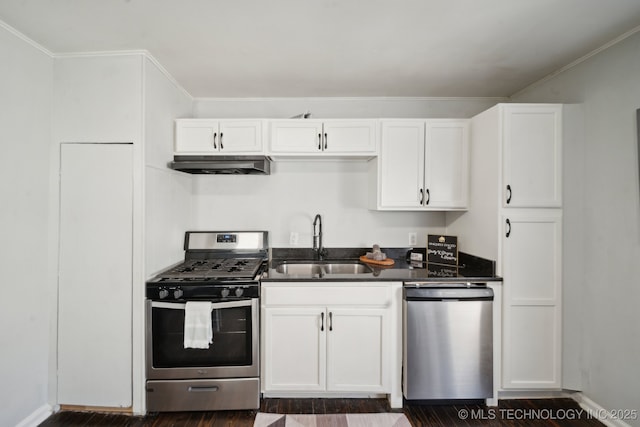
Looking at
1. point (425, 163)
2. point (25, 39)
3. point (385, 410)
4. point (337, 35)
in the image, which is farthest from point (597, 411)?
point (25, 39)

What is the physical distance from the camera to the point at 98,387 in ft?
6.93

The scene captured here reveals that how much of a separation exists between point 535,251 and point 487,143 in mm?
881

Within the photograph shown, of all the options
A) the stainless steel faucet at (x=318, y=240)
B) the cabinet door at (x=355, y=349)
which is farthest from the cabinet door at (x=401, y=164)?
the cabinet door at (x=355, y=349)

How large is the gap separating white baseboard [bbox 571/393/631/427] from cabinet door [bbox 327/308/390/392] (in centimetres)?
146

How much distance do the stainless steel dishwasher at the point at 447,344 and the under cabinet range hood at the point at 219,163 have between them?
62.9 inches

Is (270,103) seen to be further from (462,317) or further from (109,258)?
(462,317)

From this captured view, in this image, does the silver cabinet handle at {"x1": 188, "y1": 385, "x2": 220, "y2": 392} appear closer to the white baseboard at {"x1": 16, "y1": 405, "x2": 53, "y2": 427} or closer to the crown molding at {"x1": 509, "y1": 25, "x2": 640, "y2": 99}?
the white baseboard at {"x1": 16, "y1": 405, "x2": 53, "y2": 427}

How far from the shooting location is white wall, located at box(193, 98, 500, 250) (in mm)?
3029

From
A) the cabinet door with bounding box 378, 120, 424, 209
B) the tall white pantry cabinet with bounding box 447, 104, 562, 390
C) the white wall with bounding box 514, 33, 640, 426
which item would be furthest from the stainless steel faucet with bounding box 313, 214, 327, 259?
the white wall with bounding box 514, 33, 640, 426

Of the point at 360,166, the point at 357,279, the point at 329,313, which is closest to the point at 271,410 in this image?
the point at 329,313

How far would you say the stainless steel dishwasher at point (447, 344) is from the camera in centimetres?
219

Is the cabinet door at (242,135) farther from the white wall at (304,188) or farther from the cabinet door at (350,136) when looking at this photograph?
the cabinet door at (350,136)

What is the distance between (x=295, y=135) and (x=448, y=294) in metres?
1.76

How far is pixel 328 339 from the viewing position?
2.24 m
